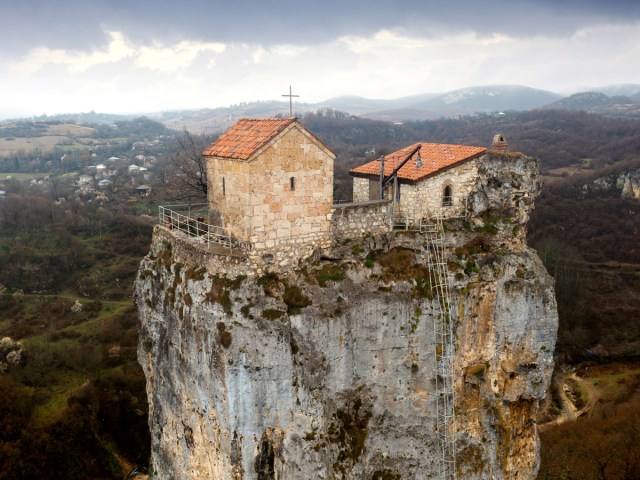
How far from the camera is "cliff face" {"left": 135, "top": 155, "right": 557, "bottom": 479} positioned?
659 inches

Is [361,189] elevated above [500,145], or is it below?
below

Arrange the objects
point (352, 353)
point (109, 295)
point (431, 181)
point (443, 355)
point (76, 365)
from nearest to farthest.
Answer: point (352, 353), point (443, 355), point (431, 181), point (76, 365), point (109, 295)

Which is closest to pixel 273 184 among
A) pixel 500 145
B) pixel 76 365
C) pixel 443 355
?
pixel 443 355

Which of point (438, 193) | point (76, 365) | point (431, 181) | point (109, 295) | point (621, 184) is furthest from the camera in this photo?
point (621, 184)

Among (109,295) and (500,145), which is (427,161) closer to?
(500,145)

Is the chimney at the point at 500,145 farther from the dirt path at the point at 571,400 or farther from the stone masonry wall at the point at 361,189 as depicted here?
the dirt path at the point at 571,400

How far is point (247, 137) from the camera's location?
17781mm

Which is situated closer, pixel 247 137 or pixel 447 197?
pixel 247 137

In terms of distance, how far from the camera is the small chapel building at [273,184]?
16625 mm

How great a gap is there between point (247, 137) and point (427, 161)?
283 inches

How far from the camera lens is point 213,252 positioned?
17.2 m

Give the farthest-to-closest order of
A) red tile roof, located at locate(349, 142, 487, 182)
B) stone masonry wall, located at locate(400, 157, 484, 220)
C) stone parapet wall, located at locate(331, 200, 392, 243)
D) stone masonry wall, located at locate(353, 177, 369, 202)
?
stone masonry wall, located at locate(353, 177, 369, 202), stone masonry wall, located at locate(400, 157, 484, 220), red tile roof, located at locate(349, 142, 487, 182), stone parapet wall, located at locate(331, 200, 392, 243)

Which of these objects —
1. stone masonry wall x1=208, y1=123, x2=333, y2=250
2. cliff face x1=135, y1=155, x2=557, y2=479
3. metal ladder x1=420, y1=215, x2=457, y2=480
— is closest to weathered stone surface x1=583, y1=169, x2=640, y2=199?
cliff face x1=135, y1=155, x2=557, y2=479

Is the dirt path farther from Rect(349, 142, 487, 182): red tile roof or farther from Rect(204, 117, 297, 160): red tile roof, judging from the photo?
Rect(204, 117, 297, 160): red tile roof
